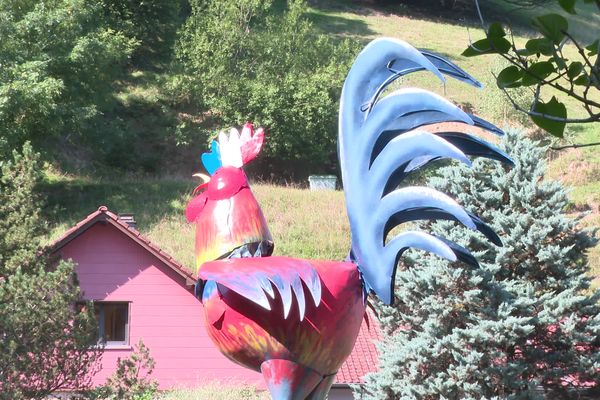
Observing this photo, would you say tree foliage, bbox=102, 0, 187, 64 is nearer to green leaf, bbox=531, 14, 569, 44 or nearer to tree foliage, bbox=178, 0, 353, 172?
tree foliage, bbox=178, 0, 353, 172

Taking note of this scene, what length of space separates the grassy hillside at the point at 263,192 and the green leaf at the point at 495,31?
15.6 metres

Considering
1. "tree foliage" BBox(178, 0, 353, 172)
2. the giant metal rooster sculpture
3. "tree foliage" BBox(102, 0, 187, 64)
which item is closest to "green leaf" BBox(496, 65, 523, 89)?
the giant metal rooster sculpture

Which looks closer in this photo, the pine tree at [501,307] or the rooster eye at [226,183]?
the rooster eye at [226,183]

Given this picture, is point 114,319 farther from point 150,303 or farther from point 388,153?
point 388,153

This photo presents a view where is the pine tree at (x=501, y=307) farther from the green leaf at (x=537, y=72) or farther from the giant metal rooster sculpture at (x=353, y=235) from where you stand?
the green leaf at (x=537, y=72)

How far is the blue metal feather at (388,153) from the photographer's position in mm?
8523

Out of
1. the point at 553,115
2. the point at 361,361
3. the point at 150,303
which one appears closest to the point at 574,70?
the point at 553,115

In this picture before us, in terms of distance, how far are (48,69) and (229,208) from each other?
69.6 ft

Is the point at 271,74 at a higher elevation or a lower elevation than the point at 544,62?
higher

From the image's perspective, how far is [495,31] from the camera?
12.5 feet

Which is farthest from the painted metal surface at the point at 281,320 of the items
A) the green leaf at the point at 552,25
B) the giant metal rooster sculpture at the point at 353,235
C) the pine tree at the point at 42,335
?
the green leaf at the point at 552,25

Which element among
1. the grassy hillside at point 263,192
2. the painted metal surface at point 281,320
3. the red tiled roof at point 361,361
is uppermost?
the grassy hillside at point 263,192

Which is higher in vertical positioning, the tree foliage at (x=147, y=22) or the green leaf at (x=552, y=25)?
the tree foliage at (x=147, y=22)

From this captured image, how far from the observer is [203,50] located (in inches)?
1428
